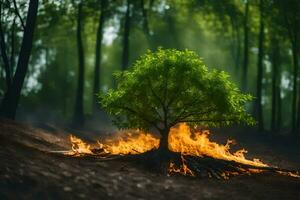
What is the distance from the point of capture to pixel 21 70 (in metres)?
20.8

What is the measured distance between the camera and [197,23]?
166 feet

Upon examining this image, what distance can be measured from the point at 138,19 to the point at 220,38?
10.4 metres

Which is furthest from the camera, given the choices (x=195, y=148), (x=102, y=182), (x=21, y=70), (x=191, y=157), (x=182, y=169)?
(x=21, y=70)

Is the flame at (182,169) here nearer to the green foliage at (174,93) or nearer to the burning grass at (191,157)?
the burning grass at (191,157)

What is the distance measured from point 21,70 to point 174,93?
8.43m

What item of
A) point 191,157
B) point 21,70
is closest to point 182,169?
A: point 191,157

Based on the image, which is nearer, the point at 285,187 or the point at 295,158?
the point at 285,187

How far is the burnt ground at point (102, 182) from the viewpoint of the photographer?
1070 cm

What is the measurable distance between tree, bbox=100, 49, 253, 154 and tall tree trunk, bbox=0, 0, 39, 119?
21.4ft

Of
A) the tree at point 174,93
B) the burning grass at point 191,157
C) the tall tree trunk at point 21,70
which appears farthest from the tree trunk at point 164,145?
the tall tree trunk at point 21,70

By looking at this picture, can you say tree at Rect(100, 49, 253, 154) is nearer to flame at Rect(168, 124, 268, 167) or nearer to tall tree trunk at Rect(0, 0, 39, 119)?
flame at Rect(168, 124, 268, 167)

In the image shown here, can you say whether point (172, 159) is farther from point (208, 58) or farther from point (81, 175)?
point (208, 58)

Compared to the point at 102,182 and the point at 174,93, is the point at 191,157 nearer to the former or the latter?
the point at 174,93

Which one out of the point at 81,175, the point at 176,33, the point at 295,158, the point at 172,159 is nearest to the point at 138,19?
the point at 176,33
